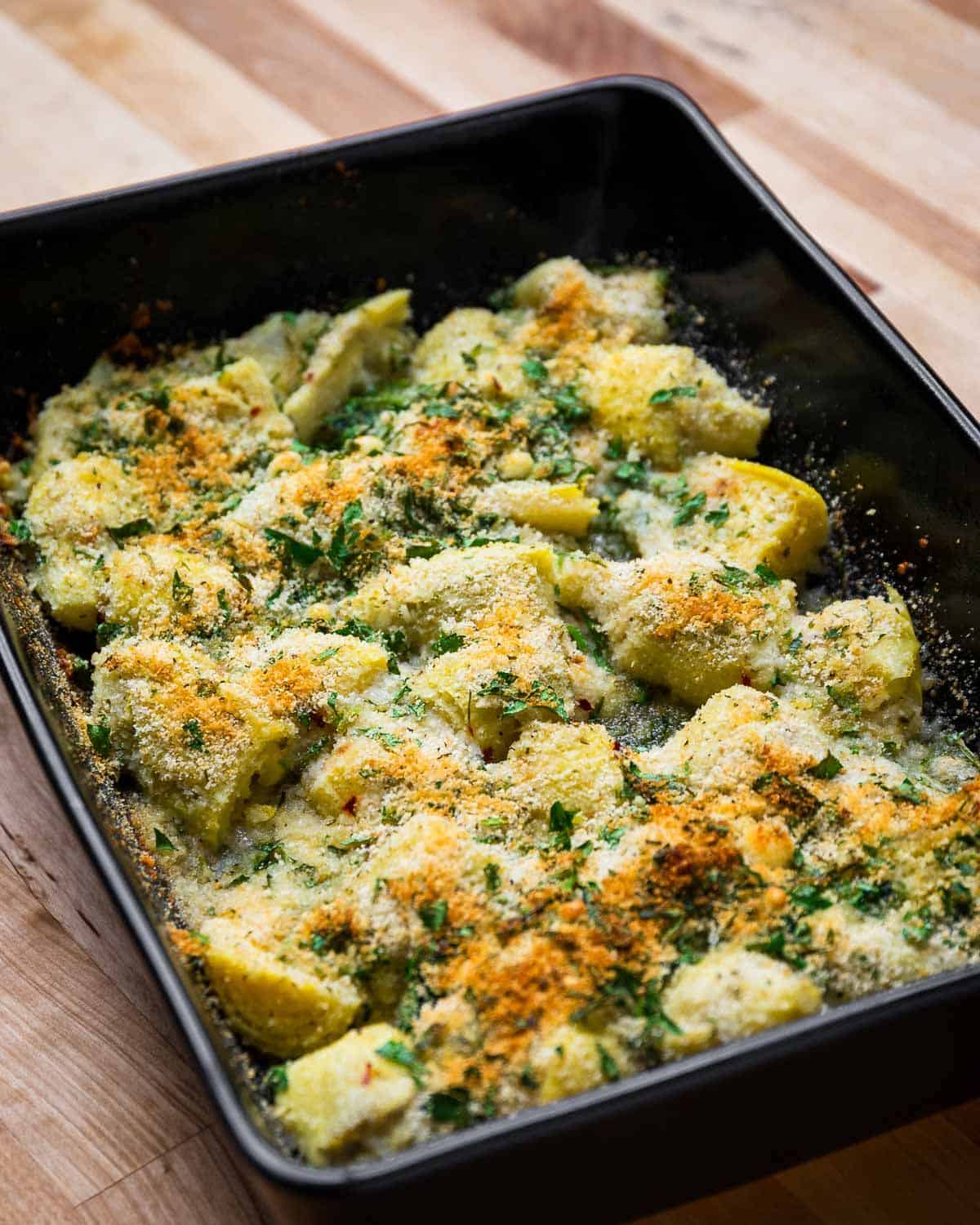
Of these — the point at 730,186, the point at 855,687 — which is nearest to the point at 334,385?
the point at 730,186

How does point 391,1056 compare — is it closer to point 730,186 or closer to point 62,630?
point 62,630

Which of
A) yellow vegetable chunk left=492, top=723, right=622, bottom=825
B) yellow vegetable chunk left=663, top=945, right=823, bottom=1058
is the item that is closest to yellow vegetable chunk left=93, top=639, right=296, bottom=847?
yellow vegetable chunk left=492, top=723, right=622, bottom=825

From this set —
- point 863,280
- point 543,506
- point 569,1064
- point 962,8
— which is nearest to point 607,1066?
point 569,1064

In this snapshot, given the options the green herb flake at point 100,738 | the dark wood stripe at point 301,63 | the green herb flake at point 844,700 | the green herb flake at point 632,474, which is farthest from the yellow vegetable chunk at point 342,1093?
the dark wood stripe at point 301,63

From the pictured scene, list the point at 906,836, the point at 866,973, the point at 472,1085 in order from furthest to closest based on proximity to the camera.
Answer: the point at 906,836 < the point at 866,973 < the point at 472,1085

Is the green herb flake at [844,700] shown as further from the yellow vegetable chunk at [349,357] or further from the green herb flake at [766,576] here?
the yellow vegetable chunk at [349,357]

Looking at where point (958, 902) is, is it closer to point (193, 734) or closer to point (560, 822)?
point (560, 822)
